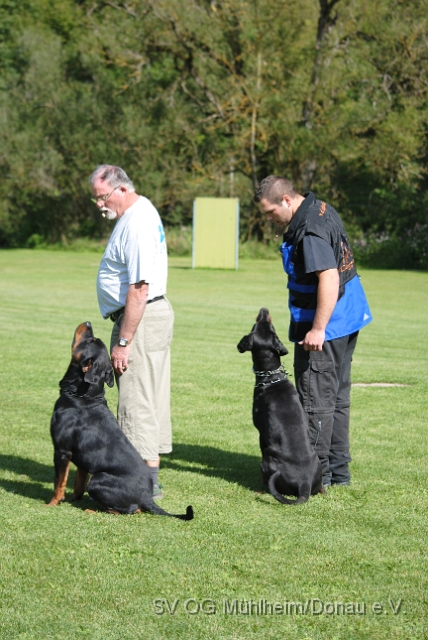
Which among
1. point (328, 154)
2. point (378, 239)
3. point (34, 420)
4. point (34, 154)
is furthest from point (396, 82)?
point (34, 420)

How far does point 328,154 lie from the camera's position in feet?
118

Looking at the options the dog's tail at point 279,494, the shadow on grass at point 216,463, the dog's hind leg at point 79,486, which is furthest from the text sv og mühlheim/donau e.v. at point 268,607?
the shadow on grass at point 216,463

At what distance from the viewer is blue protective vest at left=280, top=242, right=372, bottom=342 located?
5.67 m

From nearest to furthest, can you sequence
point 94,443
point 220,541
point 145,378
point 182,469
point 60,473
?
point 220,541
point 94,443
point 60,473
point 145,378
point 182,469

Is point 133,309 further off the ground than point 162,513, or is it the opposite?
point 133,309

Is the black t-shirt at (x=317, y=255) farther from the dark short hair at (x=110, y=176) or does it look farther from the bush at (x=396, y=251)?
the bush at (x=396, y=251)

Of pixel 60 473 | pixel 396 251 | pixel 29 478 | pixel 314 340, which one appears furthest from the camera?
pixel 396 251

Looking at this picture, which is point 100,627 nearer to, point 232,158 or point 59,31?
point 232,158

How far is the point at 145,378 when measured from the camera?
18.8ft

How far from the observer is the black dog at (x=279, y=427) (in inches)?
218

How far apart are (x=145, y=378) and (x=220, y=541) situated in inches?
52.4

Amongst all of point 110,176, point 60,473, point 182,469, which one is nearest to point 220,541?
point 60,473

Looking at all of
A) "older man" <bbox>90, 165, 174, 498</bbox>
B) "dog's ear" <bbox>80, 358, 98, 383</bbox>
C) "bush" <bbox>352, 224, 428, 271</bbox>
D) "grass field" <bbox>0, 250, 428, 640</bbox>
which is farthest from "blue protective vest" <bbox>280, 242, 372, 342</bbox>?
"bush" <bbox>352, 224, 428, 271</bbox>

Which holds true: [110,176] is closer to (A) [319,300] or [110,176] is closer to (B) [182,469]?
(A) [319,300]
